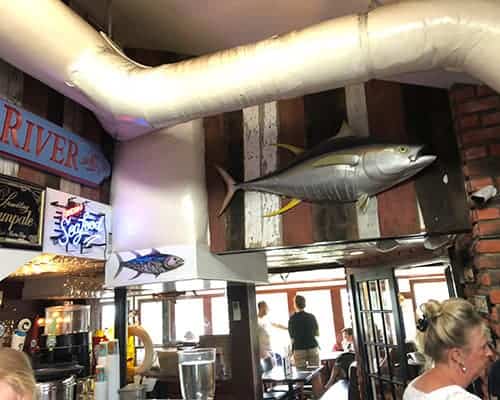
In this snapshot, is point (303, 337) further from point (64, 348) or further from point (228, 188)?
point (228, 188)

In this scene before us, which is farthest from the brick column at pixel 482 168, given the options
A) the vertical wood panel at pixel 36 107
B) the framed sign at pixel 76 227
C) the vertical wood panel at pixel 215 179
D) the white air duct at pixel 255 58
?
the vertical wood panel at pixel 36 107

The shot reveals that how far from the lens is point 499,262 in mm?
1973

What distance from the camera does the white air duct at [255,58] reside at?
4.70 feet

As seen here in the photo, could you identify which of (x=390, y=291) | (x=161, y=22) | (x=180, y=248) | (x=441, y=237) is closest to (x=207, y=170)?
(x=180, y=248)

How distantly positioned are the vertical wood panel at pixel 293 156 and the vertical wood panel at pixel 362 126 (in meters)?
0.27

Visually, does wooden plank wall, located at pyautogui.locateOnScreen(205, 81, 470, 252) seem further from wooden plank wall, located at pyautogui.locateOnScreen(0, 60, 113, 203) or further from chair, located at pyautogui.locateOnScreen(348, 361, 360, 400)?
chair, located at pyautogui.locateOnScreen(348, 361, 360, 400)

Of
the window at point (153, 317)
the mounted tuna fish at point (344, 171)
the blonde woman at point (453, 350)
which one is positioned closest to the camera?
the blonde woman at point (453, 350)

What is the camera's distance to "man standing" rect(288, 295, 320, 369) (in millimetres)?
6125

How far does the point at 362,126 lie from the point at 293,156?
413 millimetres

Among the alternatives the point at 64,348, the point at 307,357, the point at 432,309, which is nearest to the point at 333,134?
the point at 432,309

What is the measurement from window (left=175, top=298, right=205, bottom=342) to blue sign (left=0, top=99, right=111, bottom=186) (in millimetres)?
6809

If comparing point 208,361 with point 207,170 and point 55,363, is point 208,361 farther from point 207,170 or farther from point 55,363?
point 207,170

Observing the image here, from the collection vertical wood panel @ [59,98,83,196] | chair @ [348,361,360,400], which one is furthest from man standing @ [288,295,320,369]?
vertical wood panel @ [59,98,83,196]

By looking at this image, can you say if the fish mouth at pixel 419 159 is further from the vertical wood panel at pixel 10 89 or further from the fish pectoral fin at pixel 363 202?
the vertical wood panel at pixel 10 89
